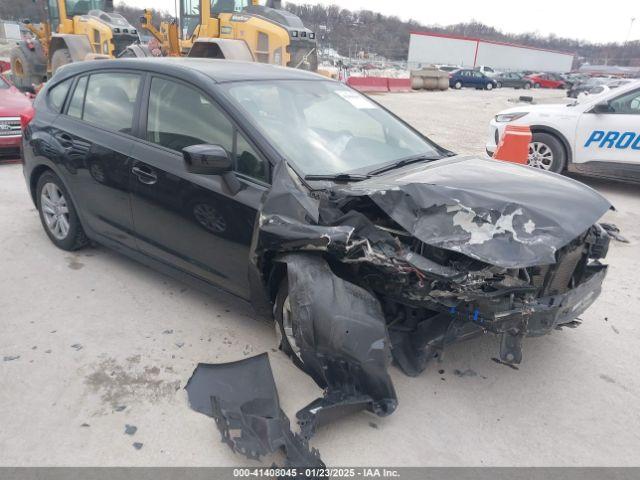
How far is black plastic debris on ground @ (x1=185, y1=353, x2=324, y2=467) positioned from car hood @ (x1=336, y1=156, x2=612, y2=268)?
3.74ft

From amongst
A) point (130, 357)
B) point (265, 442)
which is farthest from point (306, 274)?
point (130, 357)

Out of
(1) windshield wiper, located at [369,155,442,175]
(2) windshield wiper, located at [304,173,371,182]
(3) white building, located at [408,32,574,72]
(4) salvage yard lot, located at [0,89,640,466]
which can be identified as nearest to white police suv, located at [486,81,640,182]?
(4) salvage yard lot, located at [0,89,640,466]

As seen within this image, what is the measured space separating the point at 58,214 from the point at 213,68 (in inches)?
82.2

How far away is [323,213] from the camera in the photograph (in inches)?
111

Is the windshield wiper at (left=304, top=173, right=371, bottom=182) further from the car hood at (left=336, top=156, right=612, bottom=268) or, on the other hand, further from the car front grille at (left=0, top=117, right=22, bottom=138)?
the car front grille at (left=0, top=117, right=22, bottom=138)

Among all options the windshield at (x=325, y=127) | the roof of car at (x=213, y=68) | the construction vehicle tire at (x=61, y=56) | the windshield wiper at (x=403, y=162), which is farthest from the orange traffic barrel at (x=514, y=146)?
the construction vehicle tire at (x=61, y=56)

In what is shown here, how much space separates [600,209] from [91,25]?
14.3 m

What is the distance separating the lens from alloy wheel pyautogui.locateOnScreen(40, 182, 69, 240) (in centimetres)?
455

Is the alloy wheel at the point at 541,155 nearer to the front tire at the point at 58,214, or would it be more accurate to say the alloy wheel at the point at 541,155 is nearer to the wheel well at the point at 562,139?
the wheel well at the point at 562,139

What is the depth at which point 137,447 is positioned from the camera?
8.18ft

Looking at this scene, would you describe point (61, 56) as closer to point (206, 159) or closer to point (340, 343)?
point (206, 159)

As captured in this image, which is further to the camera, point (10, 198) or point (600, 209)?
point (10, 198)

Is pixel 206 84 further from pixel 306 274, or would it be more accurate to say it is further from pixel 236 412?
pixel 236 412

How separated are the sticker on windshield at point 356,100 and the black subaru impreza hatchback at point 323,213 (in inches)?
0.7
